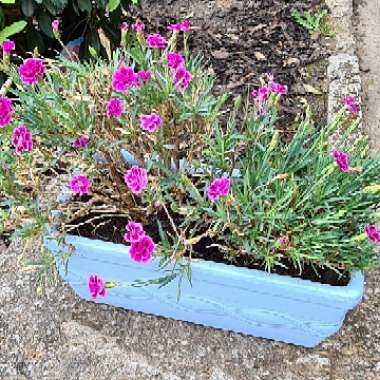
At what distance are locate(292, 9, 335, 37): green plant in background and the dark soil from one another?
0.04 m

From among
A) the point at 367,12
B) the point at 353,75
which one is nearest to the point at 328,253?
the point at 353,75

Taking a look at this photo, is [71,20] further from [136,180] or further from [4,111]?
[136,180]

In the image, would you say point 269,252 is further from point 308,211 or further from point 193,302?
point 193,302

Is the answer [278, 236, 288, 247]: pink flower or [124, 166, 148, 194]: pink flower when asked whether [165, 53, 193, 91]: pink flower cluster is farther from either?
[278, 236, 288, 247]: pink flower

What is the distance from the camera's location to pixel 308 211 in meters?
1.61

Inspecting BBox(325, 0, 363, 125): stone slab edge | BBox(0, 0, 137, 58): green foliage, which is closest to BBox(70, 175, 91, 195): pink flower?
BBox(0, 0, 137, 58): green foliage

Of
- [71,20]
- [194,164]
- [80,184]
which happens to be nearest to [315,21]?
[71,20]

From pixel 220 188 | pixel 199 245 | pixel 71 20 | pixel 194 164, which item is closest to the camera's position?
pixel 220 188

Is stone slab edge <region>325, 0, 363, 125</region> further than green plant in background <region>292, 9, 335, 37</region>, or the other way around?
green plant in background <region>292, 9, 335, 37</region>

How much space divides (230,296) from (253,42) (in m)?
2.03

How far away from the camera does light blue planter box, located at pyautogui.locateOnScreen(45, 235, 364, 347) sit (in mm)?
1552

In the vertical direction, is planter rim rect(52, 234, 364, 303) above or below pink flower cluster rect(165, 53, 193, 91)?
below

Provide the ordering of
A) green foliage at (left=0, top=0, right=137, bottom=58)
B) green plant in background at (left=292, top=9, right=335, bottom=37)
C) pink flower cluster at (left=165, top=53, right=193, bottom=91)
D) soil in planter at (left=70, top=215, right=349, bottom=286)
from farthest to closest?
green plant in background at (left=292, top=9, right=335, bottom=37) < green foliage at (left=0, top=0, right=137, bottom=58) < soil in planter at (left=70, top=215, right=349, bottom=286) < pink flower cluster at (left=165, top=53, right=193, bottom=91)

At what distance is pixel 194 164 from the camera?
5.28ft
